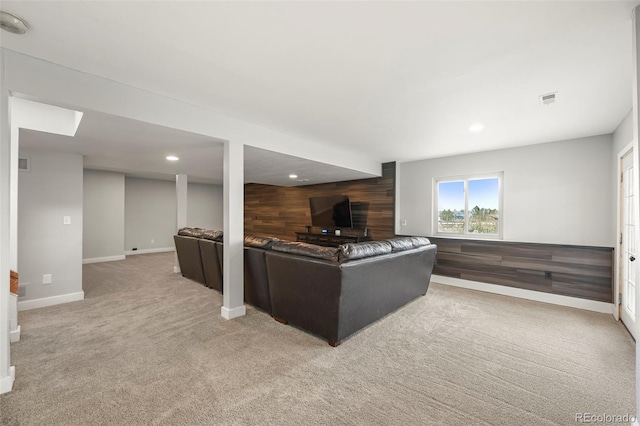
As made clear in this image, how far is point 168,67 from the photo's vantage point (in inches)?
80.8

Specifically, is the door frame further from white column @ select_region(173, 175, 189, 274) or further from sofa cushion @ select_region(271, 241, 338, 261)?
white column @ select_region(173, 175, 189, 274)

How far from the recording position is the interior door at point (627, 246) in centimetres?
290

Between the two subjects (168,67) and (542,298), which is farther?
(542,298)

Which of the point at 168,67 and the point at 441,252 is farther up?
the point at 168,67

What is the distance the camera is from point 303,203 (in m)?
7.43

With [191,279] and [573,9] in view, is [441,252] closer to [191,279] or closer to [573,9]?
[573,9]

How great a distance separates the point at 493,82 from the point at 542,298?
11.4ft

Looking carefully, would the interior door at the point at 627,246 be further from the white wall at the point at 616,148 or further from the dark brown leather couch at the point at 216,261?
the dark brown leather couch at the point at 216,261

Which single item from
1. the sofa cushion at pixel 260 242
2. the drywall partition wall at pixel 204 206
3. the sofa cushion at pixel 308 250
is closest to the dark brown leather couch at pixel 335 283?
the sofa cushion at pixel 308 250

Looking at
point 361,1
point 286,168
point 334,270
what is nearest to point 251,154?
point 286,168

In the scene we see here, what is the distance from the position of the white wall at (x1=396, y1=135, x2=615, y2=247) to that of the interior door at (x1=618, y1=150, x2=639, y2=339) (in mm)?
392

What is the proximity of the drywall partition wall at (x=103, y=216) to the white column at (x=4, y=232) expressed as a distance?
5617 millimetres

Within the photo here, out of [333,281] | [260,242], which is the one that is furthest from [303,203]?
[333,281]

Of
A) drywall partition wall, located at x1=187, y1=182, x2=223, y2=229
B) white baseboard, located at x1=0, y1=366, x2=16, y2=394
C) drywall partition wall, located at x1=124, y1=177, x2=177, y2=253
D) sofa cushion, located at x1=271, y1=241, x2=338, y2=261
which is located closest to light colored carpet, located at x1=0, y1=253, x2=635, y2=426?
white baseboard, located at x1=0, y1=366, x2=16, y2=394
